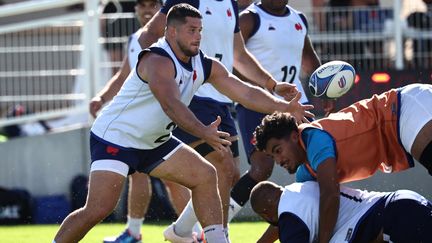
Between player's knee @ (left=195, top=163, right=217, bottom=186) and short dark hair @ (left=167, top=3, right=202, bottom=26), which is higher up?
short dark hair @ (left=167, top=3, right=202, bottom=26)

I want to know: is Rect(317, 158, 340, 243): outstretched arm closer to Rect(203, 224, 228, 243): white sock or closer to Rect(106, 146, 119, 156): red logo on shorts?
Rect(203, 224, 228, 243): white sock

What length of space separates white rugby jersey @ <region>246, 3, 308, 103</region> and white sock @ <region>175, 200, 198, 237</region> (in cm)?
163

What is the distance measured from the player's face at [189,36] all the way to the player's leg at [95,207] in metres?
0.95

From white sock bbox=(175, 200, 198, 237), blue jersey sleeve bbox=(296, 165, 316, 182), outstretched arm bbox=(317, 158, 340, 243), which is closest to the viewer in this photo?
outstretched arm bbox=(317, 158, 340, 243)

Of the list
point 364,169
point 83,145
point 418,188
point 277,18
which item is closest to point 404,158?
point 364,169

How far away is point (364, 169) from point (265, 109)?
92 cm

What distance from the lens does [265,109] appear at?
803cm

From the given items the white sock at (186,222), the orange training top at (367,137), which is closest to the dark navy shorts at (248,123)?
the white sock at (186,222)

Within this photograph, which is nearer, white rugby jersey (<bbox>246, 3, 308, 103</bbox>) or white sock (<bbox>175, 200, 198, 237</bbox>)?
white sock (<bbox>175, 200, 198, 237</bbox>)

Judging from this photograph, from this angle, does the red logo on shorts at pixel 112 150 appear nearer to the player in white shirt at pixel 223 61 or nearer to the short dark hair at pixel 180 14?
the short dark hair at pixel 180 14

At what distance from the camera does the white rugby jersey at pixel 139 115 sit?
7.80 meters

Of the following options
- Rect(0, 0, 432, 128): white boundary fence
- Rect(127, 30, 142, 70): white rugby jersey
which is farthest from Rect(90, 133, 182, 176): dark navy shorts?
Rect(0, 0, 432, 128): white boundary fence

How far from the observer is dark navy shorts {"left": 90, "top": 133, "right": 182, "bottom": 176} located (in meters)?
7.73

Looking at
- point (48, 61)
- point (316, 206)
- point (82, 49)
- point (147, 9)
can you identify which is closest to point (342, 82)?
point (316, 206)
